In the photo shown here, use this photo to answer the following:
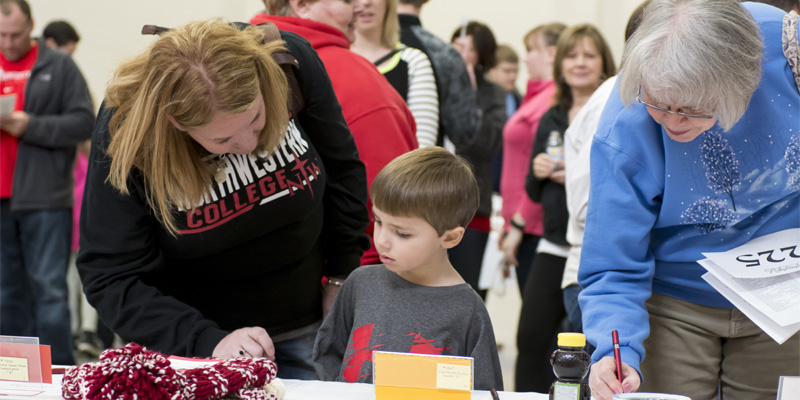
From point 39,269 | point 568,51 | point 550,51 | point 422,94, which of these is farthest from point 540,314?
point 39,269

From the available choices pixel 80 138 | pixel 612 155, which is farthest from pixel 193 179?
pixel 80 138

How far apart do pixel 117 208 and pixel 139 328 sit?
25 cm

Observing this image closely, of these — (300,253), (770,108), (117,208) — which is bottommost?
(300,253)

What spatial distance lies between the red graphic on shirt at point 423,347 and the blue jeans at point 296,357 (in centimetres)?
37

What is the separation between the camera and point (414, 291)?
164cm

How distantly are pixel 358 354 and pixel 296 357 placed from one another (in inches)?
11.9

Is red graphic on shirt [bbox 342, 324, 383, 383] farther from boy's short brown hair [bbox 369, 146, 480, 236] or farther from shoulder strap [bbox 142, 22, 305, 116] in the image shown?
shoulder strap [bbox 142, 22, 305, 116]

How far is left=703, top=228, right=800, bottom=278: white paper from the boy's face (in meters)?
0.51

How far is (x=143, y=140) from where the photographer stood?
1517 mm

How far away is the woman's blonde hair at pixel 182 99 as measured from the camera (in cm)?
146

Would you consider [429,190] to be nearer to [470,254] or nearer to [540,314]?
[540,314]

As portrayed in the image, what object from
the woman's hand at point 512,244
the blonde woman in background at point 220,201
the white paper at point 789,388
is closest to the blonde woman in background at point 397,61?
the blonde woman in background at point 220,201

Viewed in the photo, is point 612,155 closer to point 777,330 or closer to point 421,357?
point 777,330

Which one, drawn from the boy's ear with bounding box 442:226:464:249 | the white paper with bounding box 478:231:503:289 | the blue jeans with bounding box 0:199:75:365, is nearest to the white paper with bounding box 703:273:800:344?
the boy's ear with bounding box 442:226:464:249
